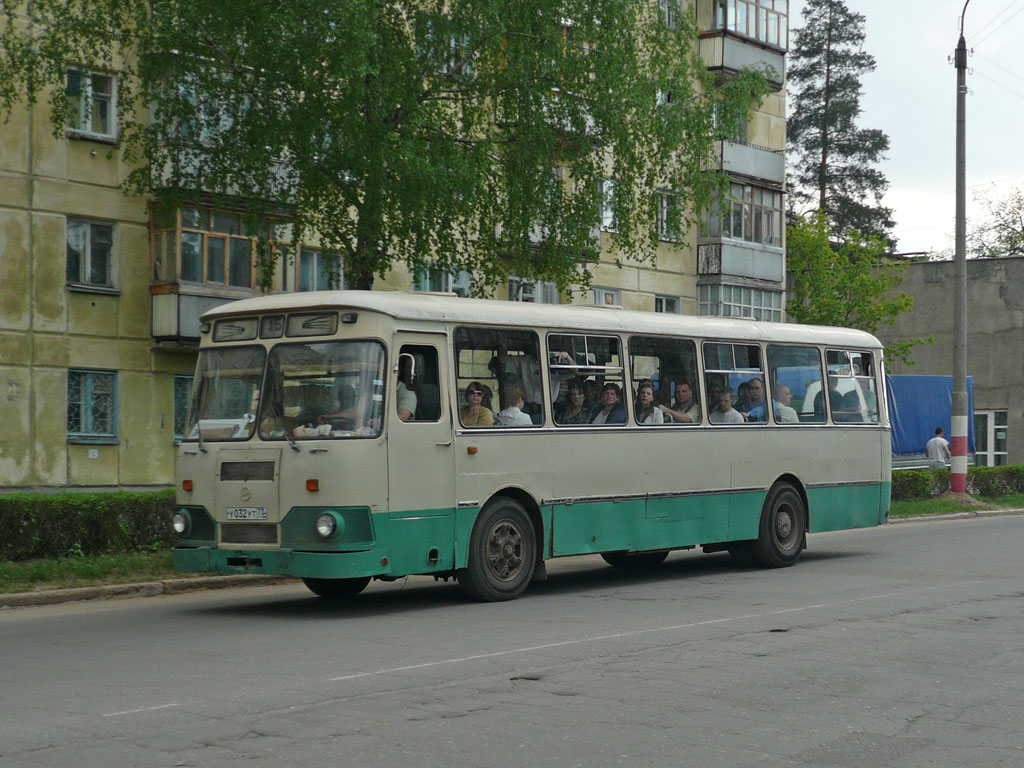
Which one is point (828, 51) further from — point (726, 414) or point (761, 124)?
point (726, 414)

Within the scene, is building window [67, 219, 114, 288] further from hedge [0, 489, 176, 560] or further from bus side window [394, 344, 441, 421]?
bus side window [394, 344, 441, 421]

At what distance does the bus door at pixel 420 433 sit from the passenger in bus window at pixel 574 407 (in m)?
1.72

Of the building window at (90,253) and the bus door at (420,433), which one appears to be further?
the building window at (90,253)

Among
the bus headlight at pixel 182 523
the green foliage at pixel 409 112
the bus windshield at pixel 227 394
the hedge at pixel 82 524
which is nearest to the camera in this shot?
the bus windshield at pixel 227 394

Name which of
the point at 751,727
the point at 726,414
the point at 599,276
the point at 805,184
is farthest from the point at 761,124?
the point at 751,727

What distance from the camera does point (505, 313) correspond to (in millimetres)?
14383

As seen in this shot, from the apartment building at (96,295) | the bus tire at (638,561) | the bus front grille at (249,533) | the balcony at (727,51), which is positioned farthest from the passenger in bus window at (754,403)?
the balcony at (727,51)

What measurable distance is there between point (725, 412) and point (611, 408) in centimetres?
216

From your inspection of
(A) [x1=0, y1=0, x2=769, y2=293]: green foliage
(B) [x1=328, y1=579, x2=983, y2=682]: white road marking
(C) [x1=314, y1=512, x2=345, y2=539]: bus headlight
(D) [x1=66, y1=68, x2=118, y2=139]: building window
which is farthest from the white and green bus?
(D) [x1=66, y1=68, x2=118, y2=139]: building window

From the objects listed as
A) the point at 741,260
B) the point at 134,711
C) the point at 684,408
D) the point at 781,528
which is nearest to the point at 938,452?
the point at 741,260

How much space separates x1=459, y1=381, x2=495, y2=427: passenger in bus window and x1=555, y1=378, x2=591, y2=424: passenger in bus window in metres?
1.04

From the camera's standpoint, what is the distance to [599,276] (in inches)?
1705

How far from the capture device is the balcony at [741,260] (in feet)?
152

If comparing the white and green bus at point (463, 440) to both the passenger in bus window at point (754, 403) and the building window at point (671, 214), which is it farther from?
the building window at point (671, 214)
